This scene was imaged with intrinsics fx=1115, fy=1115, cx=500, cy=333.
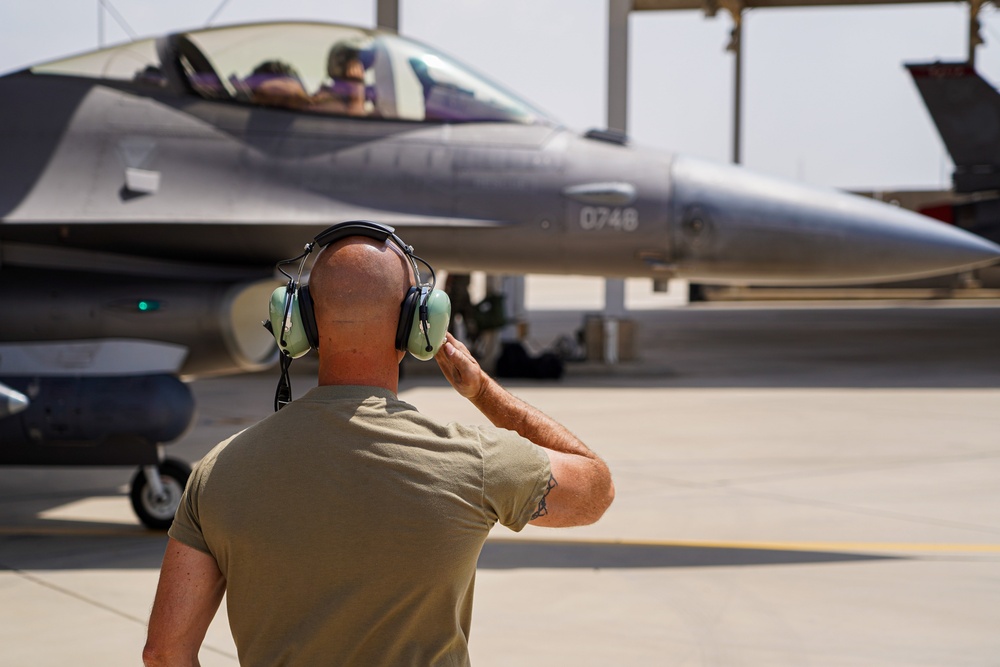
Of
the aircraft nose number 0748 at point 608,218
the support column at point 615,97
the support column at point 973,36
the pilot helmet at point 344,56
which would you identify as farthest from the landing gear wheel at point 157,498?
the support column at point 973,36

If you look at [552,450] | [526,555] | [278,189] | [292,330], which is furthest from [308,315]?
[278,189]

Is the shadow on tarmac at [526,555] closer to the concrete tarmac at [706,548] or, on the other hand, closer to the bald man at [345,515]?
the concrete tarmac at [706,548]

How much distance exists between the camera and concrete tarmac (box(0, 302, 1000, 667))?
4.47 metres

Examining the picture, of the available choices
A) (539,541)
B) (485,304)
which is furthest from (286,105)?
(485,304)

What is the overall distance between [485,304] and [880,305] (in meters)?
20.5

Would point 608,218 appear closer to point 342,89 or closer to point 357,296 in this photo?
point 342,89

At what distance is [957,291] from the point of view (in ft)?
109

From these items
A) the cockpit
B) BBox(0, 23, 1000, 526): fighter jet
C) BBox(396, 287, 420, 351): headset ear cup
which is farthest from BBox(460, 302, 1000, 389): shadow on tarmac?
BBox(396, 287, 420, 351): headset ear cup

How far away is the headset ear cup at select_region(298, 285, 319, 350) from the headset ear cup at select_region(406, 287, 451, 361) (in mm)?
181

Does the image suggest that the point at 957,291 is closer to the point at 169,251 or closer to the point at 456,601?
the point at 169,251

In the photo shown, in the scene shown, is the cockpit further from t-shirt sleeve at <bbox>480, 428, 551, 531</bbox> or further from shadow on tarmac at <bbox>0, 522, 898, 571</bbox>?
t-shirt sleeve at <bbox>480, 428, 551, 531</bbox>

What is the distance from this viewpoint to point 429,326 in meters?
2.06

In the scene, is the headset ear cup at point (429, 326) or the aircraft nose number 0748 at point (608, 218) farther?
the aircraft nose number 0748 at point (608, 218)

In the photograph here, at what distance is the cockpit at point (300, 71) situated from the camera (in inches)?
279
